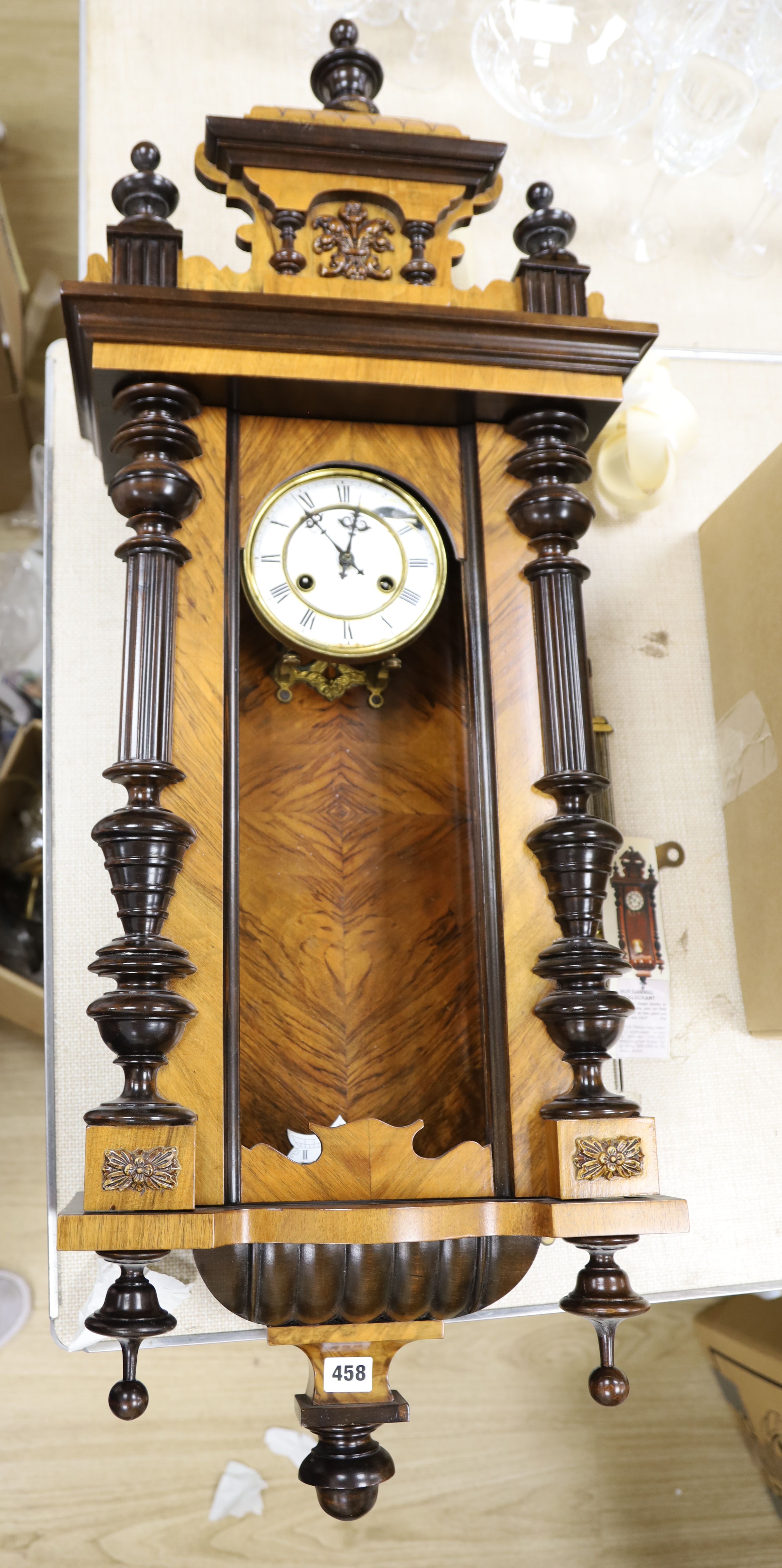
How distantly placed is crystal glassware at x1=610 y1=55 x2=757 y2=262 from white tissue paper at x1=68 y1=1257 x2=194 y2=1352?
1.33 metres

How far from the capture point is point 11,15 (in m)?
1.83

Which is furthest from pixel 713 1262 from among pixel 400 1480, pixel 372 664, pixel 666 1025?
pixel 372 664

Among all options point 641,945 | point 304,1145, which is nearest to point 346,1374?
point 304,1145

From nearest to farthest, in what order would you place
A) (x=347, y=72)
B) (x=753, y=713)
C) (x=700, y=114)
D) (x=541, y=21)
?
(x=347, y=72)
(x=753, y=713)
(x=541, y=21)
(x=700, y=114)

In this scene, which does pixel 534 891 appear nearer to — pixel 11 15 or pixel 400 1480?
pixel 400 1480

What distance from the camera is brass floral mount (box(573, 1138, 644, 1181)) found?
87cm

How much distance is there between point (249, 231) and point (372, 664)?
396 millimetres

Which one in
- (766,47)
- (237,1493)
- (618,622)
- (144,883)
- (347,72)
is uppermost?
(766,47)

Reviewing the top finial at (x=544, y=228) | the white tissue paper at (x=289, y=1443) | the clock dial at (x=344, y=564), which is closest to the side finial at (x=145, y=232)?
the clock dial at (x=344, y=564)

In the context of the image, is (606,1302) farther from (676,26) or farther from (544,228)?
(676,26)

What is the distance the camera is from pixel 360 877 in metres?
1.09

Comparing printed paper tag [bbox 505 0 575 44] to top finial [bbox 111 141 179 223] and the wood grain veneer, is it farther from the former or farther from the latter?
the wood grain veneer

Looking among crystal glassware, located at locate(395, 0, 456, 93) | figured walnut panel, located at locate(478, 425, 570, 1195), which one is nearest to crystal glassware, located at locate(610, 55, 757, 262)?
crystal glassware, located at locate(395, 0, 456, 93)

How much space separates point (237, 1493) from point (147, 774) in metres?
0.89
